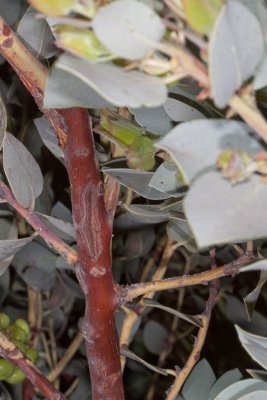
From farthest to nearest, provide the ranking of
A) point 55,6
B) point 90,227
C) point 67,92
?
point 90,227 → point 67,92 → point 55,6

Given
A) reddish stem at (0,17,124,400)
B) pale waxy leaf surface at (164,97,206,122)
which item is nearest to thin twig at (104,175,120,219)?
reddish stem at (0,17,124,400)

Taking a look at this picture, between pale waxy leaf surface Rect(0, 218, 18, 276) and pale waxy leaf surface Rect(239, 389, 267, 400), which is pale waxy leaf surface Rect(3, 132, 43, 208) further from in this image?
pale waxy leaf surface Rect(239, 389, 267, 400)

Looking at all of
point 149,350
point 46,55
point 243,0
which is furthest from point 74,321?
point 243,0

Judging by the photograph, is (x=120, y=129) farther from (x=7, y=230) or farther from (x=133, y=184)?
(x=7, y=230)

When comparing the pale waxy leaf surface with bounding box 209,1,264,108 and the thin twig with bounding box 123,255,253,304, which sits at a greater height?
the pale waxy leaf surface with bounding box 209,1,264,108

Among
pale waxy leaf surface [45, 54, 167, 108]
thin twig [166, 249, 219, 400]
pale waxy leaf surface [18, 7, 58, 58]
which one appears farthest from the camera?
thin twig [166, 249, 219, 400]

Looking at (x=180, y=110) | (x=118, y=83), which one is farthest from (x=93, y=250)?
(x=118, y=83)

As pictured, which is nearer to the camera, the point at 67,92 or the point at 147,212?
the point at 67,92
